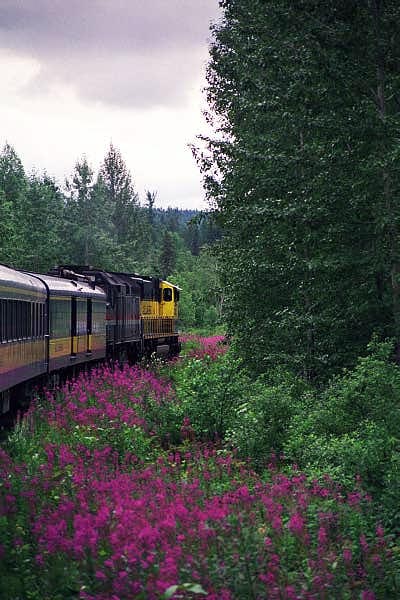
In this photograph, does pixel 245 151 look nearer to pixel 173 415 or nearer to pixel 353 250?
pixel 353 250

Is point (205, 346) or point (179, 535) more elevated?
point (205, 346)

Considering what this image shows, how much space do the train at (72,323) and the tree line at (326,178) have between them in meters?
5.17

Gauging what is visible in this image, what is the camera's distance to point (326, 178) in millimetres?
18484

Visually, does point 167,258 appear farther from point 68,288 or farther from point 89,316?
point 68,288

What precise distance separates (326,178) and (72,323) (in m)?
10.1

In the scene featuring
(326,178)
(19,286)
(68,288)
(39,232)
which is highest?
(39,232)

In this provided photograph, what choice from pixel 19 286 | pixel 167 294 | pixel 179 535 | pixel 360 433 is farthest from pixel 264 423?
pixel 167 294

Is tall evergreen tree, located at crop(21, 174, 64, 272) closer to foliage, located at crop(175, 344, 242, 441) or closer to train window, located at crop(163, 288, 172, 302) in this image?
train window, located at crop(163, 288, 172, 302)

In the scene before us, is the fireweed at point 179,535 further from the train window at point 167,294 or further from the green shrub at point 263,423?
the train window at point 167,294

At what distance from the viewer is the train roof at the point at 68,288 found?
23.3 meters

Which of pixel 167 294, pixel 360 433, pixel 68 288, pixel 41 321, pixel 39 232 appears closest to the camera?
pixel 360 433

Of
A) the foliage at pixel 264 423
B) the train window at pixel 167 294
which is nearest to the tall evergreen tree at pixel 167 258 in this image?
the train window at pixel 167 294

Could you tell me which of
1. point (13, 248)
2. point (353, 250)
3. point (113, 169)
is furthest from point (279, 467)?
point (113, 169)

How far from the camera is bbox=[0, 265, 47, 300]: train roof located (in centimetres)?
1559
